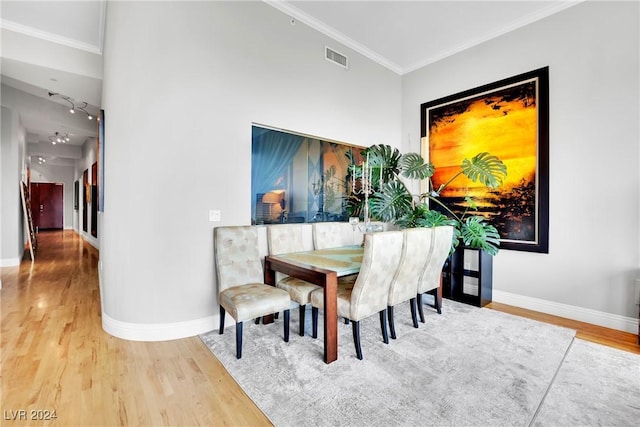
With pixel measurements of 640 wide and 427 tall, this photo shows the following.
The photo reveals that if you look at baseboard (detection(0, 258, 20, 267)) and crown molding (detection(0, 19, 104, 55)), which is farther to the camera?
baseboard (detection(0, 258, 20, 267))

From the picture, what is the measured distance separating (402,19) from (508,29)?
1402mm

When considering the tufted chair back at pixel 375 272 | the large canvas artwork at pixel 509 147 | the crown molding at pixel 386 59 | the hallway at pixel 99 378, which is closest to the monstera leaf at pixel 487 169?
the large canvas artwork at pixel 509 147

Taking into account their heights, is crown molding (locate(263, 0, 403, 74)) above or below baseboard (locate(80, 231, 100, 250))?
above

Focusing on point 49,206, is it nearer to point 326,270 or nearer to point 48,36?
point 48,36

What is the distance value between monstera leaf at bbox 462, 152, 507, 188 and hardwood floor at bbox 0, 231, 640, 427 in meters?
1.62

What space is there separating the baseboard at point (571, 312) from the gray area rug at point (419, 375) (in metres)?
0.48

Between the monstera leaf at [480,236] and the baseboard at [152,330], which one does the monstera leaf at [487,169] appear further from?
the baseboard at [152,330]

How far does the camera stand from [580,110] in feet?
10.4

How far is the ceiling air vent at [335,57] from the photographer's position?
3.89m

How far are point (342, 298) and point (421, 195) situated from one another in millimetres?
2418

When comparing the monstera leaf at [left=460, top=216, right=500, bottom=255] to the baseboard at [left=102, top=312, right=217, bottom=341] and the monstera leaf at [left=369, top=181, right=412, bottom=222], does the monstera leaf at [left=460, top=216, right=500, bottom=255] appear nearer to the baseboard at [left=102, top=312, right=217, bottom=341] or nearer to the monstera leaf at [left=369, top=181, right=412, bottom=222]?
the monstera leaf at [left=369, top=181, right=412, bottom=222]

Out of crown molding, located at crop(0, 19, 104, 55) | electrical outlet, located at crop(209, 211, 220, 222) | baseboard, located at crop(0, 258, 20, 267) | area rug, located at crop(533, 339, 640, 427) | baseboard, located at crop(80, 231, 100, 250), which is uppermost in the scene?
crown molding, located at crop(0, 19, 104, 55)

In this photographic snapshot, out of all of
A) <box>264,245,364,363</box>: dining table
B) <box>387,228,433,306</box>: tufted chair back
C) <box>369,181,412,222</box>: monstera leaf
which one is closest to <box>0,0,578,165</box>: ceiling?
<box>369,181,412,222</box>: monstera leaf

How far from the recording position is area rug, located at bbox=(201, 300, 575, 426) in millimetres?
1683
